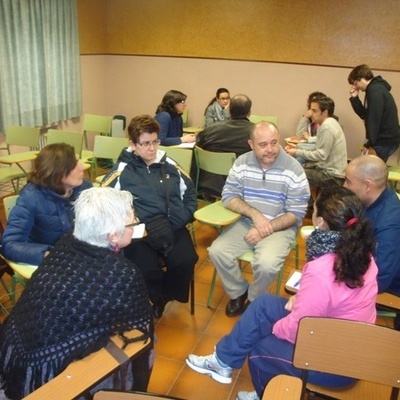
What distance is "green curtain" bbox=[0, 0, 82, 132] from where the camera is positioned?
4.52 meters

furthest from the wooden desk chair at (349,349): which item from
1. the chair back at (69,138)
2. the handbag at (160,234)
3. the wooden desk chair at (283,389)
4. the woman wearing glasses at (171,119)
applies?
the chair back at (69,138)

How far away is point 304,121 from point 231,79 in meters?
1.53

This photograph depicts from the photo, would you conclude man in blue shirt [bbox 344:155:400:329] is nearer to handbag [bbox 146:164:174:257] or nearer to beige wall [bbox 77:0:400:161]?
handbag [bbox 146:164:174:257]

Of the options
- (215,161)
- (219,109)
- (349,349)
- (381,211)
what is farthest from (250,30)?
(349,349)

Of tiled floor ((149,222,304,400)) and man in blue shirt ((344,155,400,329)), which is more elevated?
man in blue shirt ((344,155,400,329))

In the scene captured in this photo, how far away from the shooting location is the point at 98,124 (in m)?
5.09

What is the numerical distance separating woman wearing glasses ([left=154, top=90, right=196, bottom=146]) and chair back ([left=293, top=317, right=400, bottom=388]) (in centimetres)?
293

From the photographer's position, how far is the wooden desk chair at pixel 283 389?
1.16 metres

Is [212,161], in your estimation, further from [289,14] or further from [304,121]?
[289,14]

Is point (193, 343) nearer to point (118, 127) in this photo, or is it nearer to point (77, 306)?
point (77, 306)

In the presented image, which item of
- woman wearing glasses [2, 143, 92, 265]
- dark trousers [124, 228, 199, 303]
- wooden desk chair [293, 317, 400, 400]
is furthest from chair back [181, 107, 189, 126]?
wooden desk chair [293, 317, 400, 400]

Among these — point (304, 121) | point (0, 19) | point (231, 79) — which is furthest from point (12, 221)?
point (231, 79)

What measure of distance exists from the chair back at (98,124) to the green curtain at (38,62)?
54 centimetres

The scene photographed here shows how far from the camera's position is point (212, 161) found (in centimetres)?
319
